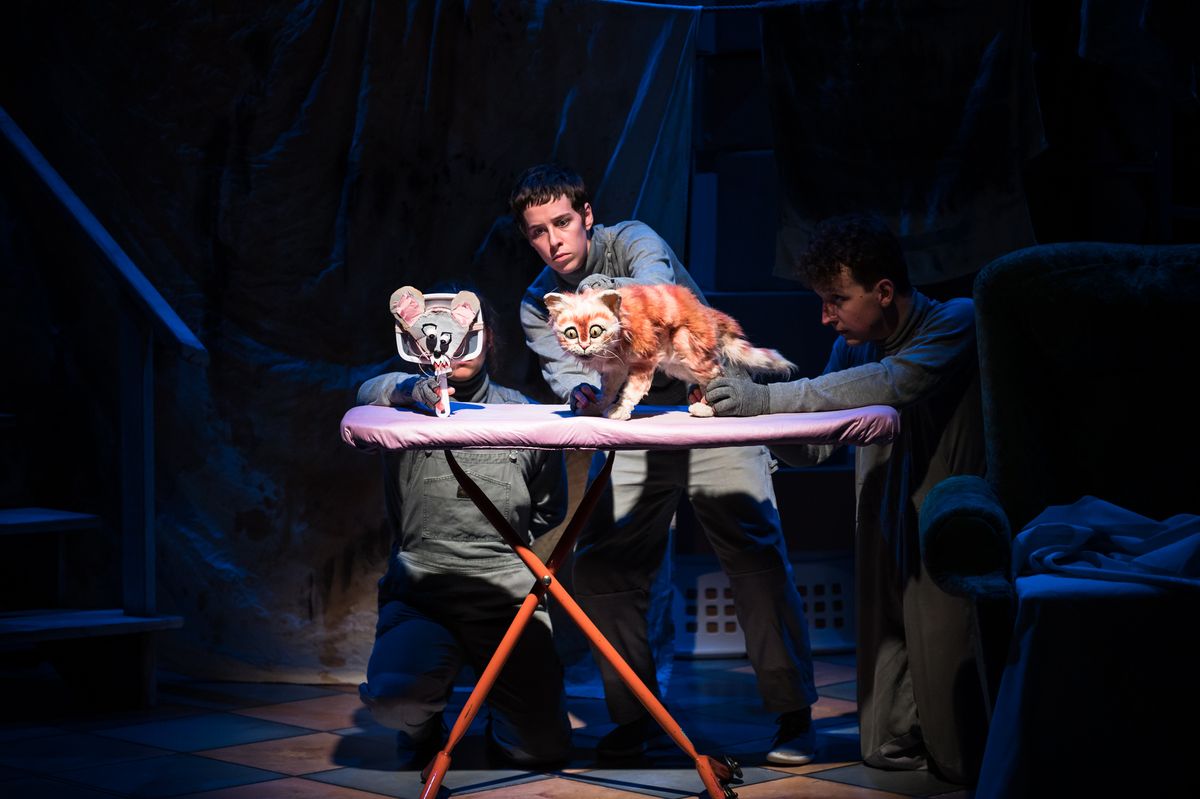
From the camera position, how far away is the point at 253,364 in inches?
167

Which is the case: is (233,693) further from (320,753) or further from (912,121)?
(912,121)

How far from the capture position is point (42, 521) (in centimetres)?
398

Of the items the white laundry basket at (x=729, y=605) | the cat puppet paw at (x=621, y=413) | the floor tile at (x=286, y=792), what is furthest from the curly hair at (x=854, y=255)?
the white laundry basket at (x=729, y=605)

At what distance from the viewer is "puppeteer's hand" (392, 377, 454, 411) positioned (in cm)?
284

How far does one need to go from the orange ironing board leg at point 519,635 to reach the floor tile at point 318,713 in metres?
0.97

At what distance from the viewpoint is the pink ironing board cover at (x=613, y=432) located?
2.47 metres

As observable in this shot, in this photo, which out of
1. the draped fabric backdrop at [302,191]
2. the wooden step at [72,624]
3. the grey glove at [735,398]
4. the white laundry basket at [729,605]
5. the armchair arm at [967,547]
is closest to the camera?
the armchair arm at [967,547]

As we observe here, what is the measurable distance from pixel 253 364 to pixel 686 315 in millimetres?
1999

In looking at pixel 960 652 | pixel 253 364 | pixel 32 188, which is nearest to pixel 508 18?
pixel 253 364

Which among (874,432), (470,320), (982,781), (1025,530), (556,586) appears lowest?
(982,781)

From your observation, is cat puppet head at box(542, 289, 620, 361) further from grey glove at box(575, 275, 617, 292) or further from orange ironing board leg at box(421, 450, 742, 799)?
orange ironing board leg at box(421, 450, 742, 799)

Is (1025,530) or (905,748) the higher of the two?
(1025,530)

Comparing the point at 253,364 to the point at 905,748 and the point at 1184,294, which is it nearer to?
the point at 905,748

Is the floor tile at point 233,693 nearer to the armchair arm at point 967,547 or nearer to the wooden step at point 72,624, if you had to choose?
the wooden step at point 72,624
